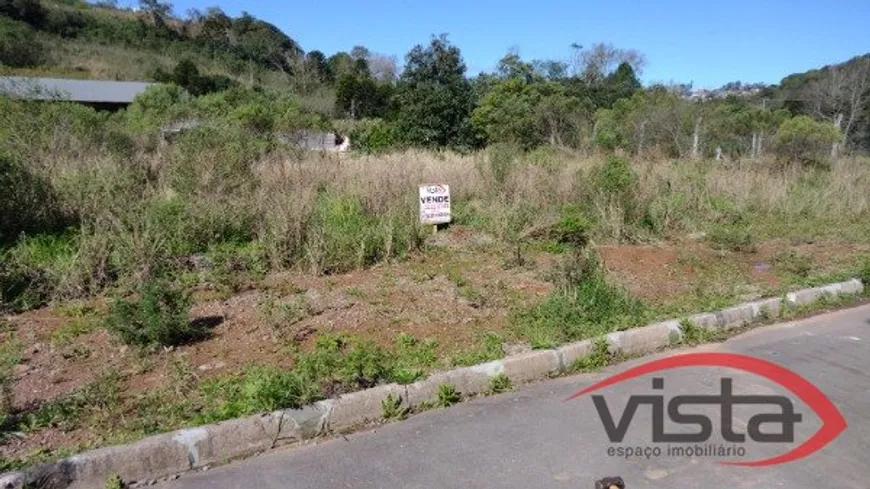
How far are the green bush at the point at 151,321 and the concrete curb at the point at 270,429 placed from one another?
1532 millimetres

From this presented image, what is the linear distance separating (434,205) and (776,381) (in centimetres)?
542

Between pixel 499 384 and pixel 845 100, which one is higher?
pixel 845 100

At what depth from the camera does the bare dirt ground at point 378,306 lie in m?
4.48

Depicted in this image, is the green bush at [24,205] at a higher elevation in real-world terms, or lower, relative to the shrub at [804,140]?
lower

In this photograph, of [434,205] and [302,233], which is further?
[434,205]

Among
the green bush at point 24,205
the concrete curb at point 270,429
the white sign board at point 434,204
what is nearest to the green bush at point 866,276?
the concrete curb at point 270,429

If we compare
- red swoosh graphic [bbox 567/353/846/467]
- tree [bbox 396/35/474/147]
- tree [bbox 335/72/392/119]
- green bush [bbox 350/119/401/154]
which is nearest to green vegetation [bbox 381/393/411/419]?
red swoosh graphic [bbox 567/353/846/467]

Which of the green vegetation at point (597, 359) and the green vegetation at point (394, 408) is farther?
the green vegetation at point (597, 359)

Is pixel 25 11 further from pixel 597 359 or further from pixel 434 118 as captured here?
pixel 597 359

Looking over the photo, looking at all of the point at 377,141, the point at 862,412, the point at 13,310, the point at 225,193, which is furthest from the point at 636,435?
the point at 377,141

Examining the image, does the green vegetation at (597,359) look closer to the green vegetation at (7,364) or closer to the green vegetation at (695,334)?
the green vegetation at (695,334)

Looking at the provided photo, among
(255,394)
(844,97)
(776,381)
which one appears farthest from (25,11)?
(776,381)

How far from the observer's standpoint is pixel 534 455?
3.68m

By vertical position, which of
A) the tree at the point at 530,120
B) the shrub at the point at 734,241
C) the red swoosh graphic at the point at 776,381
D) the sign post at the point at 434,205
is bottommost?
the red swoosh graphic at the point at 776,381
